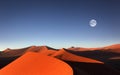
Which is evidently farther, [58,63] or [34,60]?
[34,60]

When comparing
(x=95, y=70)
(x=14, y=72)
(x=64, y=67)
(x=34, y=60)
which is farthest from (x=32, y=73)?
(x=95, y=70)

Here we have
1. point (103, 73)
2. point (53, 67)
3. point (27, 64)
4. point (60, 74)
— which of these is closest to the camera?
point (60, 74)

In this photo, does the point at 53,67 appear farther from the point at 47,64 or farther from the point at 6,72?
the point at 6,72

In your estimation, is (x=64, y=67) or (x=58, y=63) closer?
(x=64, y=67)

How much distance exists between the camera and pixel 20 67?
1218 inches

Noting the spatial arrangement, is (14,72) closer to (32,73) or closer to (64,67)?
(32,73)

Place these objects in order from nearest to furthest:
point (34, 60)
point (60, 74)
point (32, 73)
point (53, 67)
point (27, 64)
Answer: point (60, 74), point (32, 73), point (53, 67), point (27, 64), point (34, 60)

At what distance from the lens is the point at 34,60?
115 feet

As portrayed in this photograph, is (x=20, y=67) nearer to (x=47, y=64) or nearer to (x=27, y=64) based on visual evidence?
(x=27, y=64)

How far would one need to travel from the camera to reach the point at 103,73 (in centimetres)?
3788

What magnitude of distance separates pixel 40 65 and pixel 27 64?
6.49ft

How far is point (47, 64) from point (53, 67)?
1917 mm

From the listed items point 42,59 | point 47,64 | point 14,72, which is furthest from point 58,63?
point 14,72

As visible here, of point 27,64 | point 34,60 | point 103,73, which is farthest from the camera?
point 103,73
